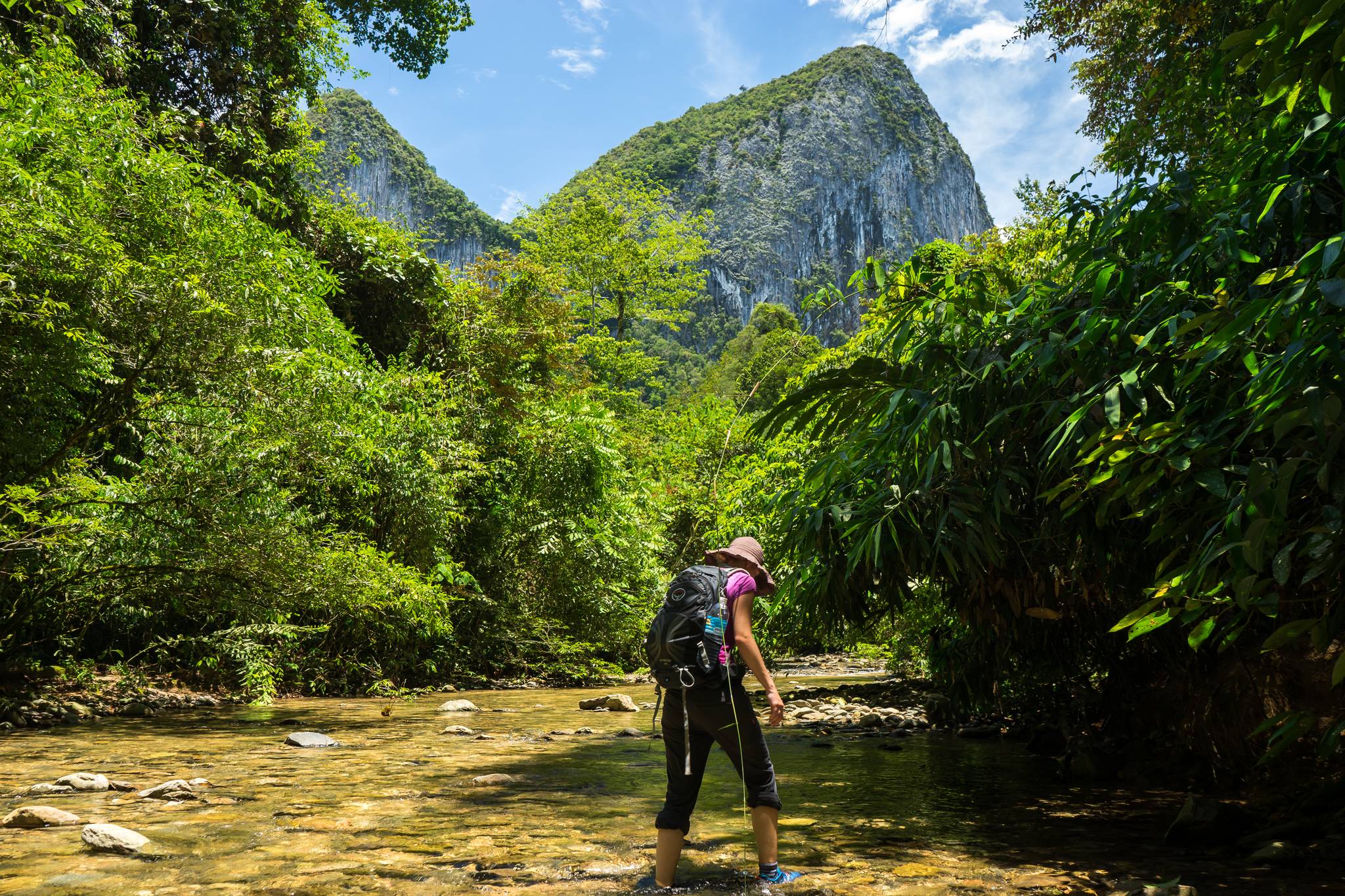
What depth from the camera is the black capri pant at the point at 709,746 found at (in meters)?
3.71

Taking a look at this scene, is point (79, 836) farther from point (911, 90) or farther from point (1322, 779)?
point (911, 90)

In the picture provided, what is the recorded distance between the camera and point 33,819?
4426mm

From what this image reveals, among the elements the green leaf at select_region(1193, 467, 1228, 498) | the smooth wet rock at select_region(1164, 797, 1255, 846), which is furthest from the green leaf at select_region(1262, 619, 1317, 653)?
the smooth wet rock at select_region(1164, 797, 1255, 846)

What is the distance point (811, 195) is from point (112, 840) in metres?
126

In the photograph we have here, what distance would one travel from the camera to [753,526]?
11.2m

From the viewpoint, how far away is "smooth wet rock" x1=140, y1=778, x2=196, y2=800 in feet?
17.3

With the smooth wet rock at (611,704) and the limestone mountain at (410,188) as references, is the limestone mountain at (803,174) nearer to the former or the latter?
the limestone mountain at (410,188)

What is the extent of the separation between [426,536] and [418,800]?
781 centimetres

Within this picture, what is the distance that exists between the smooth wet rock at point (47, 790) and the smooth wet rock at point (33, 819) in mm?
795

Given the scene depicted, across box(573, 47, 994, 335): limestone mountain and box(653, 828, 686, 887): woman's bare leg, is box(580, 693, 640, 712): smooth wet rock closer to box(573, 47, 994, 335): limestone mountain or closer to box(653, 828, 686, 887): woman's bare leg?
box(653, 828, 686, 887): woman's bare leg

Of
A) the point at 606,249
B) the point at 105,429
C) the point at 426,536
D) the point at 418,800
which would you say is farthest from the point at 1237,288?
the point at 606,249

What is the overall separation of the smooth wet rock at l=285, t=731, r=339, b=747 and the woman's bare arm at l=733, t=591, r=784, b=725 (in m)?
5.42

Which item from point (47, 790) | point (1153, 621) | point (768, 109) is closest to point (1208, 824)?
point (1153, 621)

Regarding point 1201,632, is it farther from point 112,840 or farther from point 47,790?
point 47,790
